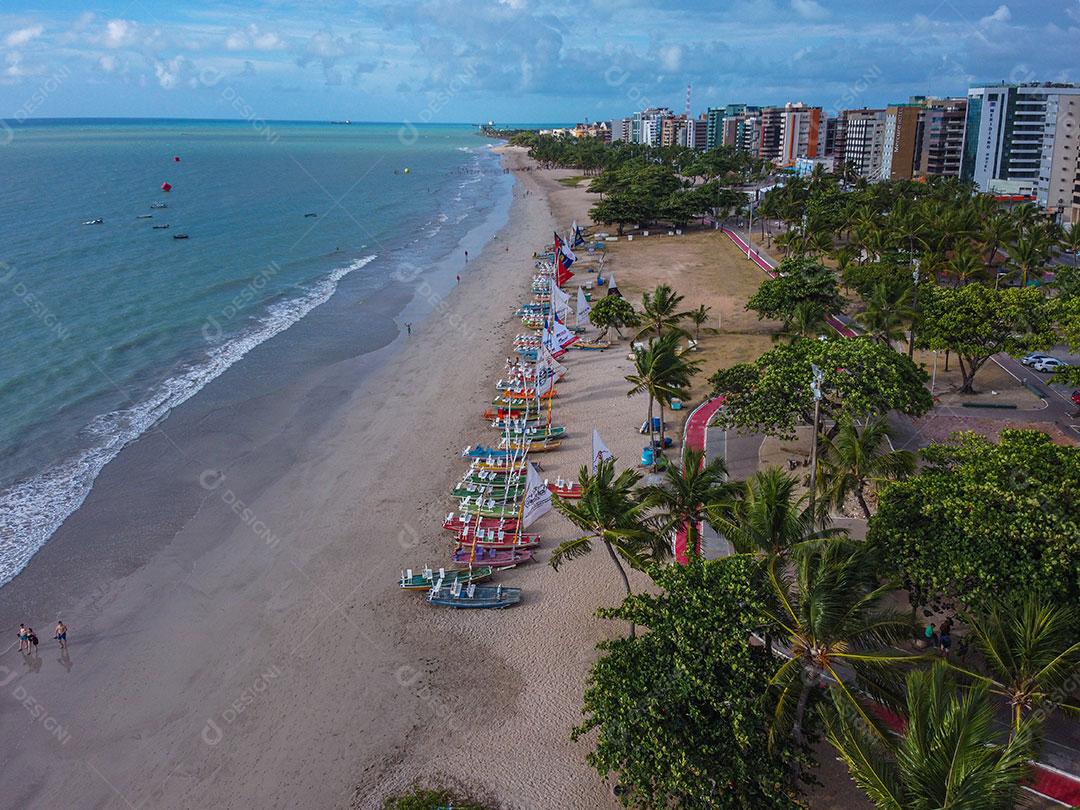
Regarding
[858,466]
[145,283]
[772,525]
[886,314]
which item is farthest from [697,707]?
[145,283]

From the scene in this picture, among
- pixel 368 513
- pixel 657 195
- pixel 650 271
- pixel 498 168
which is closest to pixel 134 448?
pixel 368 513

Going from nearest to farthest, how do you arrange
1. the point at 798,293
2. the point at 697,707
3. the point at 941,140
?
the point at 697,707 → the point at 798,293 → the point at 941,140

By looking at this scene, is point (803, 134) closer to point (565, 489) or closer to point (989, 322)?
point (989, 322)

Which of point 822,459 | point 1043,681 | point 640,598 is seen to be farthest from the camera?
point 822,459

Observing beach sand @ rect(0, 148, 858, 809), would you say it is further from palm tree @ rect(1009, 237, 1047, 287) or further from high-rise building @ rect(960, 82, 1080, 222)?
high-rise building @ rect(960, 82, 1080, 222)

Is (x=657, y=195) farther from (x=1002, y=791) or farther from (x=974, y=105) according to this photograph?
(x=1002, y=791)
